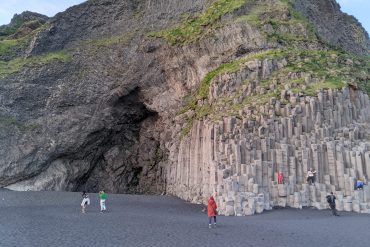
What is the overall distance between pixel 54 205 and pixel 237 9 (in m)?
19.4

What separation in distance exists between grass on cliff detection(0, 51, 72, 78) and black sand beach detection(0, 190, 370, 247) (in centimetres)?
1426

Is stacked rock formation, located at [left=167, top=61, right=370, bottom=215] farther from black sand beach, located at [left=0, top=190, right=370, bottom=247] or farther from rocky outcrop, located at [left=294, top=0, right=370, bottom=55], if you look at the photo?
rocky outcrop, located at [left=294, top=0, right=370, bottom=55]

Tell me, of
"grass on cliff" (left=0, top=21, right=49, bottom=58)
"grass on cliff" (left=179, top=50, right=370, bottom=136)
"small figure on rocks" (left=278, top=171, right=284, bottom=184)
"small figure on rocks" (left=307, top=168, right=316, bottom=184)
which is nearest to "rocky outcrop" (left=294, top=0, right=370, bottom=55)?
"grass on cliff" (left=179, top=50, right=370, bottom=136)

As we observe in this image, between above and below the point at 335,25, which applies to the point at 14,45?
below

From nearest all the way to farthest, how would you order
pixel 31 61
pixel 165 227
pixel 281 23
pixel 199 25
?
pixel 165 227
pixel 281 23
pixel 199 25
pixel 31 61

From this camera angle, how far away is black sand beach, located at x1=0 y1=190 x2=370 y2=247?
611 inches


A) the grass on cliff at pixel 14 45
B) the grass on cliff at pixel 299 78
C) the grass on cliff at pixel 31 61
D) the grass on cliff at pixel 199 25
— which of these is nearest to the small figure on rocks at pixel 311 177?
the grass on cliff at pixel 299 78

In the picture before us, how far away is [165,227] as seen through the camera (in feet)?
61.3

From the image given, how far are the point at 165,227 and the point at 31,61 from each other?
23.9m

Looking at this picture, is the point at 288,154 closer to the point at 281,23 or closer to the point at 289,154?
the point at 289,154

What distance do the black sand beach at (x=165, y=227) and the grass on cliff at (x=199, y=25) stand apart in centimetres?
1500

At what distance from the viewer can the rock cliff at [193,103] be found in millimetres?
23406

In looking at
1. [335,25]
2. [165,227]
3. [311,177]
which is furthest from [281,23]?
[165,227]

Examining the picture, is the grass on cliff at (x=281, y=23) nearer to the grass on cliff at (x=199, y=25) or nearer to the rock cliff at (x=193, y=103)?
the rock cliff at (x=193, y=103)
